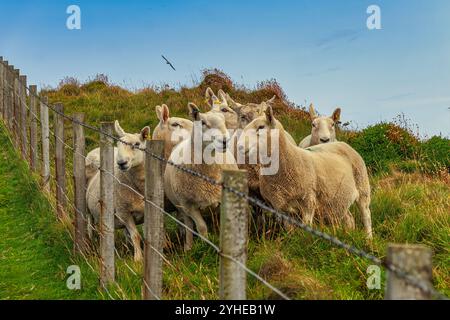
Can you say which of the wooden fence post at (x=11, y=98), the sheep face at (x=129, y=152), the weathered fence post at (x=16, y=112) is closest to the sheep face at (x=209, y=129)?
the sheep face at (x=129, y=152)

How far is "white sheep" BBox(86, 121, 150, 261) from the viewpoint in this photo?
348 inches

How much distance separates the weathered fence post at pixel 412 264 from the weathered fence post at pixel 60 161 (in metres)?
8.02

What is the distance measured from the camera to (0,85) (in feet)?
71.5

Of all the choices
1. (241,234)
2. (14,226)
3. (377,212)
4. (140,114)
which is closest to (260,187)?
(377,212)

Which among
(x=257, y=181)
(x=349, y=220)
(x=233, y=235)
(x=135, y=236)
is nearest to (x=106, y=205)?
(x=135, y=236)

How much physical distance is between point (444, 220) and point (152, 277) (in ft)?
15.4

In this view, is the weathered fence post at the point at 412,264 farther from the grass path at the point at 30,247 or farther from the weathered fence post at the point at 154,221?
the grass path at the point at 30,247

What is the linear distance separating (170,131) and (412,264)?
8852 millimetres

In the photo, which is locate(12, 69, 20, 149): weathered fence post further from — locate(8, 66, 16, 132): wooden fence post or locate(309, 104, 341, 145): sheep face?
locate(309, 104, 341, 145): sheep face

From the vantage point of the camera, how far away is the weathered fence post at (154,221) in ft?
17.6

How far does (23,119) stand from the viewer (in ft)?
51.7
